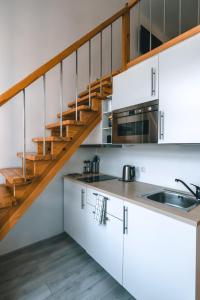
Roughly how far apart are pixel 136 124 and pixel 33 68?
5.11 feet

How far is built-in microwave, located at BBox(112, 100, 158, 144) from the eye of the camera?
169 centimetres

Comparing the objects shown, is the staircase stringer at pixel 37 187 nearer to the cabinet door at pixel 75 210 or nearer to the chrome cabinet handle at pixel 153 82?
the cabinet door at pixel 75 210

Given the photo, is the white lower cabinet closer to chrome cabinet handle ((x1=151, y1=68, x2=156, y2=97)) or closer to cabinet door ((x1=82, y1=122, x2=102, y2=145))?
cabinet door ((x1=82, y1=122, x2=102, y2=145))

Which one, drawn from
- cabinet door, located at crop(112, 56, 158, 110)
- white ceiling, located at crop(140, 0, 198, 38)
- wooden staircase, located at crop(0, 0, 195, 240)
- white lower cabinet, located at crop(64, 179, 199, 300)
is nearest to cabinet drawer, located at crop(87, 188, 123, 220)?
white lower cabinet, located at crop(64, 179, 199, 300)

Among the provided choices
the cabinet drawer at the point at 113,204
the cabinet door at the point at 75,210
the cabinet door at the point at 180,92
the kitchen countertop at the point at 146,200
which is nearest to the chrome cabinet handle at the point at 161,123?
the cabinet door at the point at 180,92

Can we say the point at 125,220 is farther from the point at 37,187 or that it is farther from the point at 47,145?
the point at 47,145

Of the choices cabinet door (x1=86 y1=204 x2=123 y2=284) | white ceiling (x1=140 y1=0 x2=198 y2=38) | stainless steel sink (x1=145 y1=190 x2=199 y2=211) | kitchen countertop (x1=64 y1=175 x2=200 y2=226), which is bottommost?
cabinet door (x1=86 y1=204 x2=123 y2=284)

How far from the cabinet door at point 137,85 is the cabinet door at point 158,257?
1055 millimetres

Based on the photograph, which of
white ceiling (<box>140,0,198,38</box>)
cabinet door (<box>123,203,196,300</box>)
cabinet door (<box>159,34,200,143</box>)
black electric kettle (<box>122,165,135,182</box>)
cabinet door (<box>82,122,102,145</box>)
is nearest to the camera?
cabinet door (<box>123,203,196,300</box>)

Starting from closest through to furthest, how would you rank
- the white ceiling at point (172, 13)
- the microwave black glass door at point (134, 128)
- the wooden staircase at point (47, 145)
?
the wooden staircase at point (47, 145) → the microwave black glass door at point (134, 128) → the white ceiling at point (172, 13)

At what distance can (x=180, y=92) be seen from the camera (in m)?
1.47

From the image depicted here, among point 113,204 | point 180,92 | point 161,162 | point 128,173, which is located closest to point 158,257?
point 113,204

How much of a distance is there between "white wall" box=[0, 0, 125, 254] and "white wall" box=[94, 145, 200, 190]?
0.72 meters

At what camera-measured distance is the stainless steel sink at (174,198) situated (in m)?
1.70
